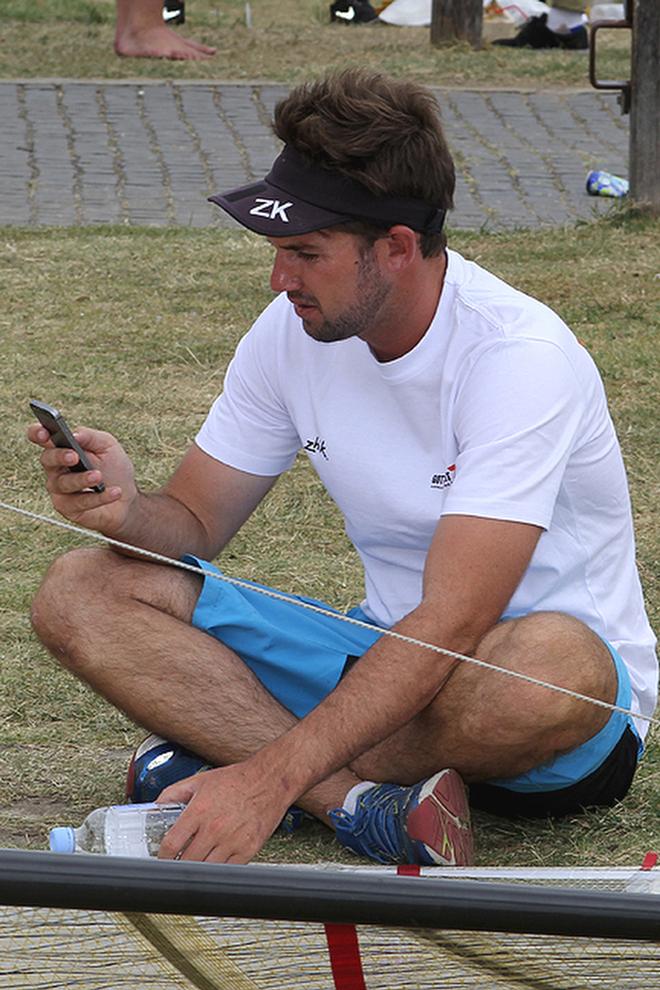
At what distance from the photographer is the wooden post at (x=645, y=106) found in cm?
734

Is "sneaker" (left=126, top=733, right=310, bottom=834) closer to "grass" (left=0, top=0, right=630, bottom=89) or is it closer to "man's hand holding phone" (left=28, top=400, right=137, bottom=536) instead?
"man's hand holding phone" (left=28, top=400, right=137, bottom=536)

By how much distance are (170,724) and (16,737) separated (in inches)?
23.9

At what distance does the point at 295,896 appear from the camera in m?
1.43

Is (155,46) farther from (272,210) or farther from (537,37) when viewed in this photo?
(272,210)

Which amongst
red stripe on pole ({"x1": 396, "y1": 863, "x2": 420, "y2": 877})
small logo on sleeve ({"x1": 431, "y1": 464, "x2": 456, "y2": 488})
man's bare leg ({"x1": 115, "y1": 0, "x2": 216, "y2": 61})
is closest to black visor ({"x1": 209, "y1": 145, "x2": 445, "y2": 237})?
small logo on sleeve ({"x1": 431, "y1": 464, "x2": 456, "y2": 488})

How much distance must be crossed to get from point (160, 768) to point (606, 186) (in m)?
5.71

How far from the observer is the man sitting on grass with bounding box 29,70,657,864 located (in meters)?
2.73

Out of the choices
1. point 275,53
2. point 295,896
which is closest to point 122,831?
point 295,896

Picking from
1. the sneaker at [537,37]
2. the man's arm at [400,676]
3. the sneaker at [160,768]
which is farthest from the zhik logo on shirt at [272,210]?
the sneaker at [537,37]

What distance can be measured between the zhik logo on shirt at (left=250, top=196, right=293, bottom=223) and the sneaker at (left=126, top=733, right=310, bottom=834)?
95 centimetres

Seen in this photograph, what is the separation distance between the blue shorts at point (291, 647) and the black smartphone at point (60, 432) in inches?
11.4

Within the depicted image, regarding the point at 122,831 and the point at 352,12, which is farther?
the point at 352,12

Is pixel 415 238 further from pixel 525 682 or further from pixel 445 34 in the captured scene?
pixel 445 34

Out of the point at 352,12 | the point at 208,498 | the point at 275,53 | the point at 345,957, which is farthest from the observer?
the point at 352,12
